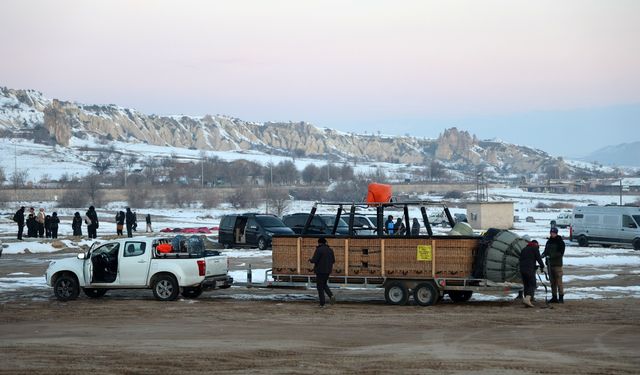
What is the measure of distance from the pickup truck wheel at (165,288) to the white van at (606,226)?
25070mm

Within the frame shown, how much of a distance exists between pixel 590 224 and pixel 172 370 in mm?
32944

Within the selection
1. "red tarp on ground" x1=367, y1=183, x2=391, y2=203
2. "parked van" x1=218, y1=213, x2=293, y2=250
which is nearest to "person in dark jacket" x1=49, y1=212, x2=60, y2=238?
"parked van" x1=218, y1=213, x2=293, y2=250

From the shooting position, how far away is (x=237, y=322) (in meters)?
17.3

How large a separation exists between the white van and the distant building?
24594mm

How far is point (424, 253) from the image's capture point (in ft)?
64.7

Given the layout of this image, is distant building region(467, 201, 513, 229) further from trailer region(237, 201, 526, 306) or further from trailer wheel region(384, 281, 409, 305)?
trailer wheel region(384, 281, 409, 305)

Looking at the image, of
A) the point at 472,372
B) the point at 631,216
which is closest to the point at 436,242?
the point at 472,372

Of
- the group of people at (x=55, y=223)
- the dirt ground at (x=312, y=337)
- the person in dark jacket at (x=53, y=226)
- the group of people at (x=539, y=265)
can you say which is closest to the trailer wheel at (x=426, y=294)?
the dirt ground at (x=312, y=337)

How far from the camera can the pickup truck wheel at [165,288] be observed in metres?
20.7

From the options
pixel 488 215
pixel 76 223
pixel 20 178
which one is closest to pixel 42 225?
pixel 76 223

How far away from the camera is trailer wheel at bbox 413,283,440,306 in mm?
19656

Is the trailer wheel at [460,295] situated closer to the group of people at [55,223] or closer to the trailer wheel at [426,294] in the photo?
the trailer wheel at [426,294]

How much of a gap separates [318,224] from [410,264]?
1737 cm

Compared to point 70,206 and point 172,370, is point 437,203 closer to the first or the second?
point 172,370
